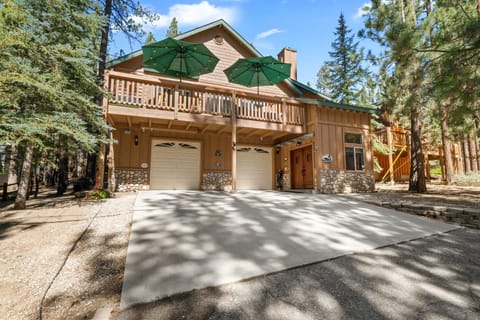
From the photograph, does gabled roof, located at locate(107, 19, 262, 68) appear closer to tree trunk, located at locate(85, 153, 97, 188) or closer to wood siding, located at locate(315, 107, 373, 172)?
→ tree trunk, located at locate(85, 153, 97, 188)

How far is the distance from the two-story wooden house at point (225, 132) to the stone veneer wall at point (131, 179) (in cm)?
3

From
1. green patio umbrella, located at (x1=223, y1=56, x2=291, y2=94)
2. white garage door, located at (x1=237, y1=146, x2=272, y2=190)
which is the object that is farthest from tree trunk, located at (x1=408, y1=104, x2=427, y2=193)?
white garage door, located at (x1=237, y1=146, x2=272, y2=190)

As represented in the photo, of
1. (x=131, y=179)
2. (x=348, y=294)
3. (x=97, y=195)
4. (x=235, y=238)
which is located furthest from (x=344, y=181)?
(x=97, y=195)

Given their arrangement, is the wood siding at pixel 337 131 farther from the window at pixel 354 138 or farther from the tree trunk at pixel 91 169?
the tree trunk at pixel 91 169

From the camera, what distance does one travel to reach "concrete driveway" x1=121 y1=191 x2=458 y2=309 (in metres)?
2.54

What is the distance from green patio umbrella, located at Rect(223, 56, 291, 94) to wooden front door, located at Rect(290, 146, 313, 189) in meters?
3.19

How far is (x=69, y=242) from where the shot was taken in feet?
10.8

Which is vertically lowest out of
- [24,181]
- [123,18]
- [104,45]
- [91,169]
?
[24,181]

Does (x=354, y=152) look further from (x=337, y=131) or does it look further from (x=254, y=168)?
(x=254, y=168)

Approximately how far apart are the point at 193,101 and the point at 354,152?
6.88m

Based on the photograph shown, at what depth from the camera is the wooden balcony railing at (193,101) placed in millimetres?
7270

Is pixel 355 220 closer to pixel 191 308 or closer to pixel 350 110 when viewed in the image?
pixel 191 308

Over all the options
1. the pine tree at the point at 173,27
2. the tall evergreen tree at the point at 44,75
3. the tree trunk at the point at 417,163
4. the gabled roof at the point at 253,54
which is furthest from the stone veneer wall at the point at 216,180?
the pine tree at the point at 173,27

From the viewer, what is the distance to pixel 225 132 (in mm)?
10109
